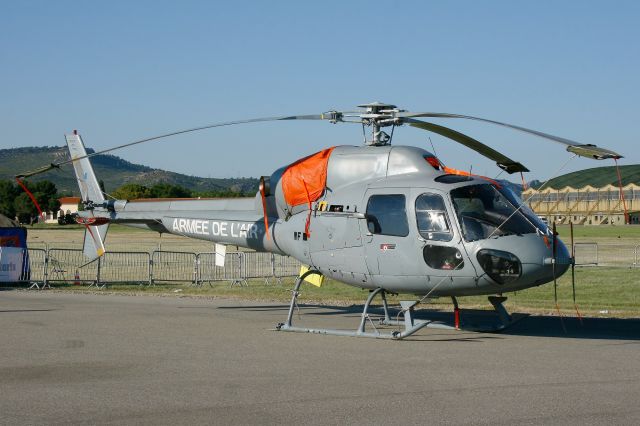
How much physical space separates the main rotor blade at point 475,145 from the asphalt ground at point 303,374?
9.60 feet

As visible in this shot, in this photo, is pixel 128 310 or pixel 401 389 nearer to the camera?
pixel 401 389

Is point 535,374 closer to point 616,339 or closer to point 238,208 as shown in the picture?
point 616,339

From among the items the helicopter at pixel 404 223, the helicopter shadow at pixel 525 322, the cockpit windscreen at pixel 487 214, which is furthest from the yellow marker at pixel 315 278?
the cockpit windscreen at pixel 487 214

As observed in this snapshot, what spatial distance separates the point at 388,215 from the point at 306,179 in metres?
2.07

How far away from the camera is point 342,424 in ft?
25.1

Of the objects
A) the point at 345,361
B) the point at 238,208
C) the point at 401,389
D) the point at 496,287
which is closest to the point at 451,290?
the point at 496,287

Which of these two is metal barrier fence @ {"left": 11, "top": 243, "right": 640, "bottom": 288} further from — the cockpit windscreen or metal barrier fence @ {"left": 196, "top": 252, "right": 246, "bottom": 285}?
the cockpit windscreen

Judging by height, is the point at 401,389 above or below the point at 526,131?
below

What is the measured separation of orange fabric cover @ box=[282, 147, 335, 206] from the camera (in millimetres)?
15133

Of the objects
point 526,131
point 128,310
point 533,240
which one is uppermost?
point 526,131

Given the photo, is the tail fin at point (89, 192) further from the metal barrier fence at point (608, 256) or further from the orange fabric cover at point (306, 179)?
the metal barrier fence at point (608, 256)

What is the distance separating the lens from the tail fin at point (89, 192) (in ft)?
66.6

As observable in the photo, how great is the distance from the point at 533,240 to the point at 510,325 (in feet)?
8.17

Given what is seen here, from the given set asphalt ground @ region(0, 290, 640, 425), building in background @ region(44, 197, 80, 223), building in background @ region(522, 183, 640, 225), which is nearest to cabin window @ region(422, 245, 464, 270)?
asphalt ground @ region(0, 290, 640, 425)
